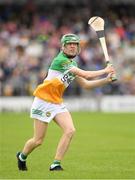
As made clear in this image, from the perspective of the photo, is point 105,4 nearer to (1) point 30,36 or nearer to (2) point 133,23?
(2) point 133,23

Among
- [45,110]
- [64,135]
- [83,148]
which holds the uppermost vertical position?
[45,110]

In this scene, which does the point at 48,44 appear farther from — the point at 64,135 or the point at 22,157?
the point at 64,135

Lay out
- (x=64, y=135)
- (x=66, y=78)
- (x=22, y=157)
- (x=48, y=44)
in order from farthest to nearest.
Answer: (x=48, y=44), (x=22, y=157), (x=66, y=78), (x=64, y=135)

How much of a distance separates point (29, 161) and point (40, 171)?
179 cm

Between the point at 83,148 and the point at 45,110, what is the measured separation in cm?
488

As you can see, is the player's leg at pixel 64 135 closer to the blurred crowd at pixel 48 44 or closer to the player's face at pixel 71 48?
the player's face at pixel 71 48

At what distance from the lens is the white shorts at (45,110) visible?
42.0ft

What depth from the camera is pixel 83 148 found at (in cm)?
1753

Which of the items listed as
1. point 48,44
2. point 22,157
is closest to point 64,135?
point 22,157

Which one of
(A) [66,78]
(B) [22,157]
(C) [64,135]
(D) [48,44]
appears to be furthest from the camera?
(D) [48,44]

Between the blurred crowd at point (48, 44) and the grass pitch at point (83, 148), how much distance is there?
5.98 ft

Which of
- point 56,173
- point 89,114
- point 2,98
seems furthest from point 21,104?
point 56,173

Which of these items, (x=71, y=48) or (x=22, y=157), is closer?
(x=71, y=48)

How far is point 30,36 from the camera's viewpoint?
1291 inches
